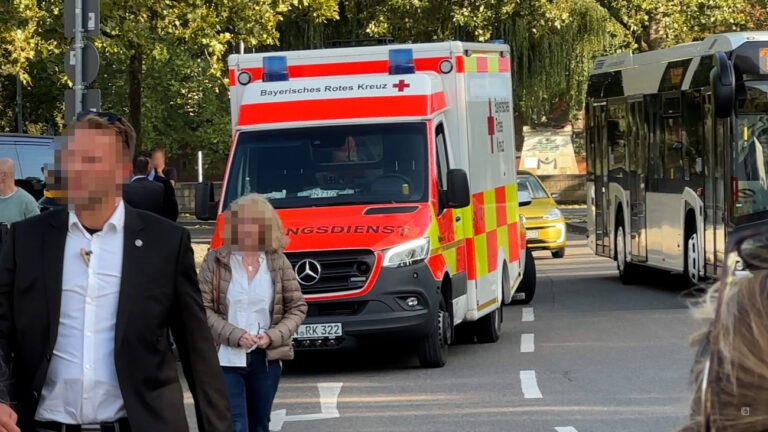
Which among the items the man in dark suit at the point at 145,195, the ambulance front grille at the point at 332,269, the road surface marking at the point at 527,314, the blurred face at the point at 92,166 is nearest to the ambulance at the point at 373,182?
the ambulance front grille at the point at 332,269

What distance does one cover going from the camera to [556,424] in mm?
9766

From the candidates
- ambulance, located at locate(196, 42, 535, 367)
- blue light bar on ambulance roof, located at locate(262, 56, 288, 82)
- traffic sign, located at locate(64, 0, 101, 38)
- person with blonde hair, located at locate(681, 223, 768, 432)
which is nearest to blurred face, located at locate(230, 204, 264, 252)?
ambulance, located at locate(196, 42, 535, 367)

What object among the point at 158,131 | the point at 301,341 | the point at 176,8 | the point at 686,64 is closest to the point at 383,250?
the point at 301,341

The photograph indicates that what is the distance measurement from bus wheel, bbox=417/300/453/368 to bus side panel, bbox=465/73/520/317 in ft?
3.23

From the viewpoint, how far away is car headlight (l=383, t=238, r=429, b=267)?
12.4 meters

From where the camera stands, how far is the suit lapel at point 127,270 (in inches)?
166

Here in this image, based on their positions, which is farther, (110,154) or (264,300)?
(264,300)

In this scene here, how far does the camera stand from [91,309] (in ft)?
13.9

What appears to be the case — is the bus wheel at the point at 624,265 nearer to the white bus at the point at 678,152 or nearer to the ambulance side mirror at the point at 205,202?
the white bus at the point at 678,152

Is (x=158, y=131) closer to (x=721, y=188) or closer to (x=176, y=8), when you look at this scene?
(x=176, y=8)

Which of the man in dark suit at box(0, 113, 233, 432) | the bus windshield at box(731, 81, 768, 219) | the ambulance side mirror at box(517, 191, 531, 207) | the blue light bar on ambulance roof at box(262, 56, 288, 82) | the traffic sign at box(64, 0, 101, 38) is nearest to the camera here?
the man in dark suit at box(0, 113, 233, 432)

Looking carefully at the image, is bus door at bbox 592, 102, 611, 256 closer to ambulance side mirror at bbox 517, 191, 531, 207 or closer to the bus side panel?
ambulance side mirror at bbox 517, 191, 531, 207

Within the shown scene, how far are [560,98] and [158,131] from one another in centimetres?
2015

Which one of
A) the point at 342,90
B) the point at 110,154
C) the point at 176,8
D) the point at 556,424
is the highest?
the point at 176,8
